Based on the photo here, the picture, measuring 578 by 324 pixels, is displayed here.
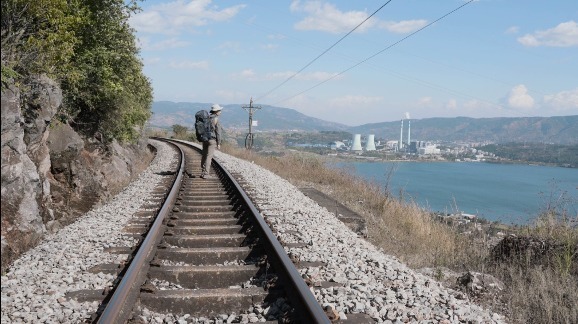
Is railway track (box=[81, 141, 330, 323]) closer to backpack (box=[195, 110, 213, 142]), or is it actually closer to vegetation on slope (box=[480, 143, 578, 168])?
backpack (box=[195, 110, 213, 142])

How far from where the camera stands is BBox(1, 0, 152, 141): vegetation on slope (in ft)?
27.8

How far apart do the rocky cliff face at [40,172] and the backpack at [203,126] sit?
251 centimetres

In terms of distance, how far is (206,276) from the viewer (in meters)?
4.79

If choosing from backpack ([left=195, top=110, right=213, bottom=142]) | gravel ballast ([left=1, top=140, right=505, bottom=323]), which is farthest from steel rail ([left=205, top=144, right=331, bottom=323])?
backpack ([left=195, top=110, right=213, bottom=142])

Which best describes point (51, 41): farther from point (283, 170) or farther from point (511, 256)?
point (283, 170)

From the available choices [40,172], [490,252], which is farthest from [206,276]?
[40,172]

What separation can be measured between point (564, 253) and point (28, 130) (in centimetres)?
809

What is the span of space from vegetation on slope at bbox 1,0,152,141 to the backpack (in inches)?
91.3

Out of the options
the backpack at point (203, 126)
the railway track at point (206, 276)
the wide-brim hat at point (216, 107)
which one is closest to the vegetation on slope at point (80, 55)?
the backpack at point (203, 126)

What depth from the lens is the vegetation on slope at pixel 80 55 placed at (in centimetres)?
848

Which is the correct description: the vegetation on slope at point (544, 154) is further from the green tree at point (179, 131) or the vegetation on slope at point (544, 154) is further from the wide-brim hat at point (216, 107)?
the wide-brim hat at point (216, 107)

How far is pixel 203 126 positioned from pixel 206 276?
28.8ft

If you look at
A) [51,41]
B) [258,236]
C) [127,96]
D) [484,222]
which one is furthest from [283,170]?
[258,236]

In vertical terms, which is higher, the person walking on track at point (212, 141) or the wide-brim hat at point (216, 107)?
the wide-brim hat at point (216, 107)
